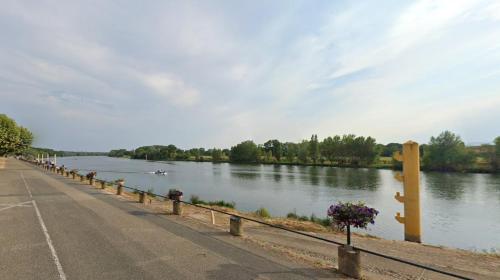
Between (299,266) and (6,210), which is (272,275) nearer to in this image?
(299,266)

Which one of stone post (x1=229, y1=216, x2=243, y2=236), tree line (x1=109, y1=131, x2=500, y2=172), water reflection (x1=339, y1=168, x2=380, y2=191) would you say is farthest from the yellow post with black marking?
water reflection (x1=339, y1=168, x2=380, y2=191)

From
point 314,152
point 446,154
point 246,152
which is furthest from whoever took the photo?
point 246,152

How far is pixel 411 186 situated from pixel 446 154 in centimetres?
7030

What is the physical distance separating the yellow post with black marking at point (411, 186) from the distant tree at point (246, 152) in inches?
4689

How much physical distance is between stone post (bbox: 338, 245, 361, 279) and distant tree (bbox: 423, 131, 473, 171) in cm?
7761

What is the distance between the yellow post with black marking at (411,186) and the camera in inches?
513

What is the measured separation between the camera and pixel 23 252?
7668 mm

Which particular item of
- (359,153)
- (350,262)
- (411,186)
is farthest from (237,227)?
(359,153)

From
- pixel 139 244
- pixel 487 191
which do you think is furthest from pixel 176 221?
pixel 487 191

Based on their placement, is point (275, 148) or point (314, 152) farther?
point (275, 148)

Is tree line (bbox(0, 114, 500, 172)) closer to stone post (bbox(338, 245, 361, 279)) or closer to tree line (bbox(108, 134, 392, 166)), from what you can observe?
tree line (bbox(108, 134, 392, 166))

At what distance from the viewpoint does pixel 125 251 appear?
786 cm

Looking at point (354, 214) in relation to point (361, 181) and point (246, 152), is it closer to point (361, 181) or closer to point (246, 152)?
point (361, 181)

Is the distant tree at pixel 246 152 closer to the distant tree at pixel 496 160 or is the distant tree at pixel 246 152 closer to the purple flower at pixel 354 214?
the distant tree at pixel 496 160
